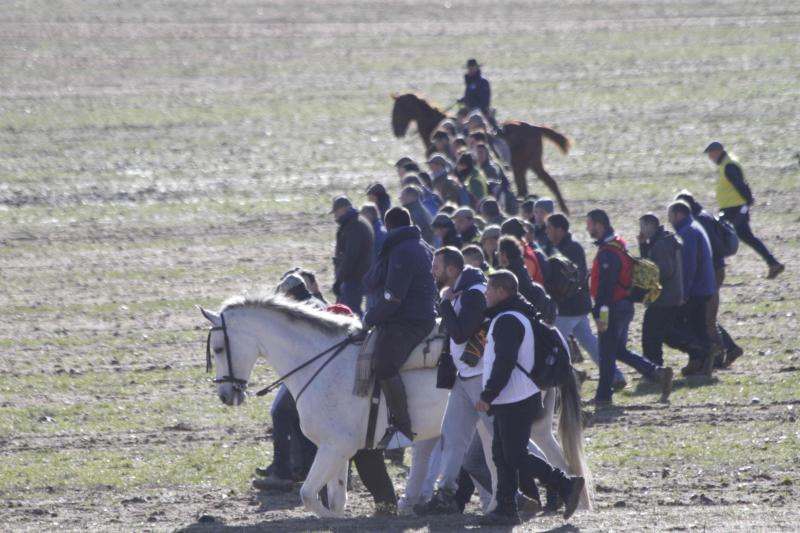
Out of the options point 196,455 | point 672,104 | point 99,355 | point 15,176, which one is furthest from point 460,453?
point 672,104

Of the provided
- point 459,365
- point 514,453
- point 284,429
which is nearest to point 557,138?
point 284,429

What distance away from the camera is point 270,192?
91.9ft

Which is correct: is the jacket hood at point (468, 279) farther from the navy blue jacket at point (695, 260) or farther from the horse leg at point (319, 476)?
the navy blue jacket at point (695, 260)

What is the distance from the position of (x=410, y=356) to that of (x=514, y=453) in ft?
4.41

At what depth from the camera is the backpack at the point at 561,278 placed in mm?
14414

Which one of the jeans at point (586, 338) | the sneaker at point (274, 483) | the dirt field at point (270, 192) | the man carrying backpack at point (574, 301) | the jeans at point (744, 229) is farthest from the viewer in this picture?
the jeans at point (744, 229)

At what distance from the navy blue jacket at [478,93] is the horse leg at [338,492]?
685 inches

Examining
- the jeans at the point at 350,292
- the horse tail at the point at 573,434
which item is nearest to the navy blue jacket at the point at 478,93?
the jeans at the point at 350,292

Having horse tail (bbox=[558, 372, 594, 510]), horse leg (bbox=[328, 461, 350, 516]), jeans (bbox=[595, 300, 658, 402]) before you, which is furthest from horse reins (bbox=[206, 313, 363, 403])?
jeans (bbox=[595, 300, 658, 402])

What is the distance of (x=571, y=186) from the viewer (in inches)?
1105

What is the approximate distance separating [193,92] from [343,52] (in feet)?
22.9

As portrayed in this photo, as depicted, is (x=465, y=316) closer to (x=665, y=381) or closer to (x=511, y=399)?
(x=511, y=399)

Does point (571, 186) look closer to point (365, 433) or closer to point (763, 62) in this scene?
point (763, 62)

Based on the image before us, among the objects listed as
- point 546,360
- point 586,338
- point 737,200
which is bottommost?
point 586,338
